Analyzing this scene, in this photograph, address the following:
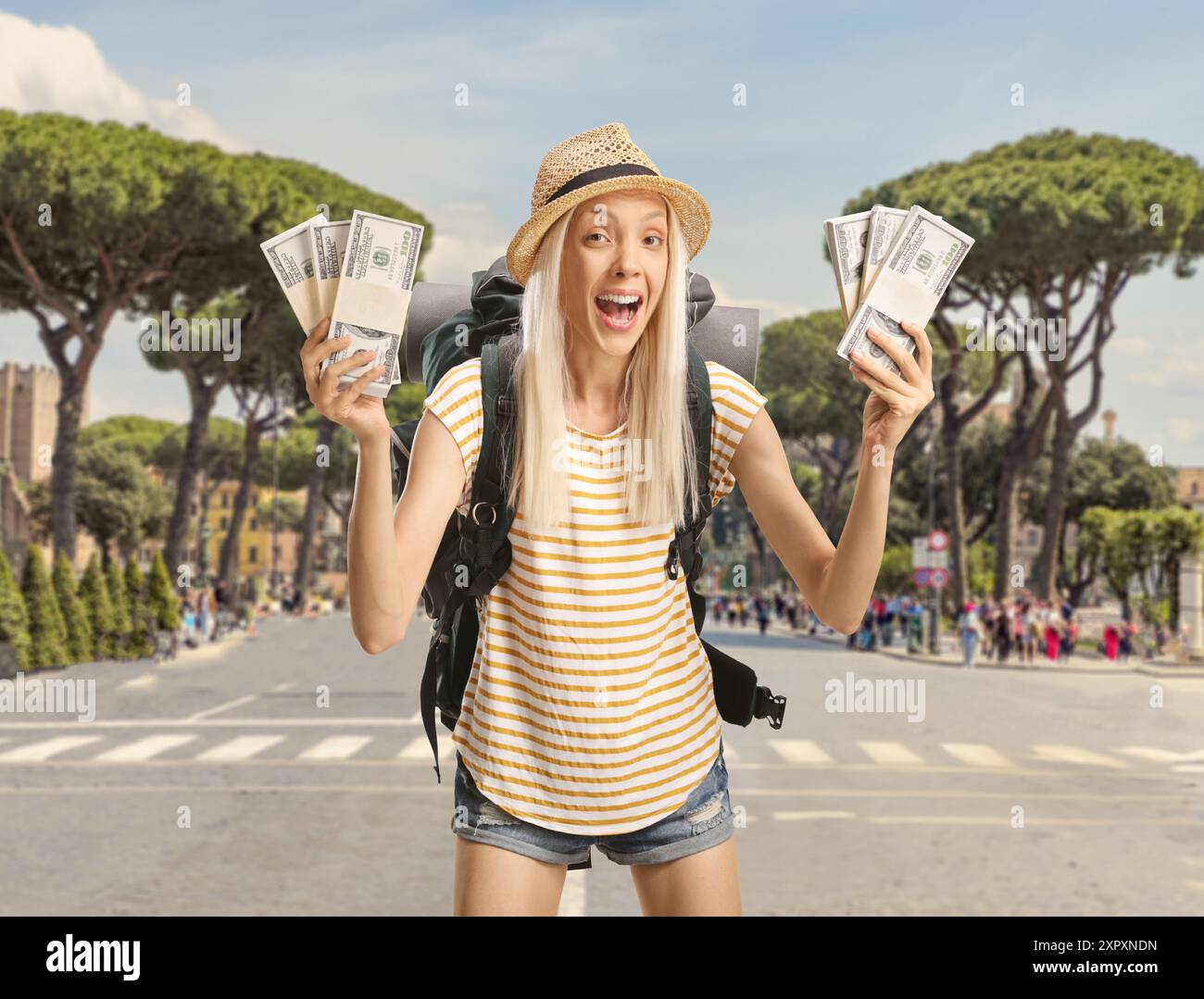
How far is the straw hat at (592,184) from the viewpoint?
8.29 ft

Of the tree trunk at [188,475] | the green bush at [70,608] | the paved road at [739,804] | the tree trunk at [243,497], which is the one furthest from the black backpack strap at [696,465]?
the tree trunk at [243,497]

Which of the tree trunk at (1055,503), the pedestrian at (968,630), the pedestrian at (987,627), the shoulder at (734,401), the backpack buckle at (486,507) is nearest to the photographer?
the backpack buckle at (486,507)

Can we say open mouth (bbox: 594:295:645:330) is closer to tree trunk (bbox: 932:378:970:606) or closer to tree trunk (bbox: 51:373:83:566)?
tree trunk (bbox: 51:373:83:566)

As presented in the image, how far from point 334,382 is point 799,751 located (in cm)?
2422

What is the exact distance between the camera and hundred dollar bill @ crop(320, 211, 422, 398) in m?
2.17

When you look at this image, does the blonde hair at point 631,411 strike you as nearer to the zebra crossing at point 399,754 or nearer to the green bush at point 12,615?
the zebra crossing at point 399,754

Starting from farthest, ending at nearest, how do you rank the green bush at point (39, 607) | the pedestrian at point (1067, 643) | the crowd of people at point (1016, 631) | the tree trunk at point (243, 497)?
the tree trunk at point (243, 497) → the pedestrian at point (1067, 643) → the crowd of people at point (1016, 631) → the green bush at point (39, 607)

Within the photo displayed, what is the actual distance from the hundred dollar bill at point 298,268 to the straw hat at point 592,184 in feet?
1.43

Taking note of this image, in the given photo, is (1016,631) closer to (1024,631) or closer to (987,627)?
(1024,631)

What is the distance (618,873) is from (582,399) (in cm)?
2013

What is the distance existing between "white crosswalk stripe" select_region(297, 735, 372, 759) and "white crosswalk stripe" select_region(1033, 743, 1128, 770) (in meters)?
10.3
